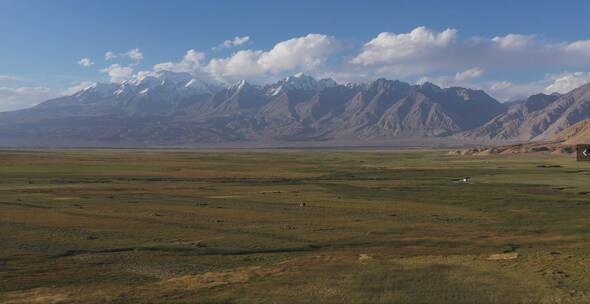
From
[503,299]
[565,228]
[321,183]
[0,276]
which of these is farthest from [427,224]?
[321,183]

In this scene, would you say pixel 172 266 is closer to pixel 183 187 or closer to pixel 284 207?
pixel 284 207

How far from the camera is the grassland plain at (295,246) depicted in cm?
2653

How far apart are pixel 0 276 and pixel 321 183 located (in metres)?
66.3

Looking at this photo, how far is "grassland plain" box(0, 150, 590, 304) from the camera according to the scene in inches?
1045

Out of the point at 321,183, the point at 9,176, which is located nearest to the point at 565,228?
the point at 321,183

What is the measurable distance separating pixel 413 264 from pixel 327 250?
6525mm

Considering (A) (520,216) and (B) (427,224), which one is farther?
(A) (520,216)

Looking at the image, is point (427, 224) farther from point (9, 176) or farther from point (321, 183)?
point (9, 176)

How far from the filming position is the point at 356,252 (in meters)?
36.1

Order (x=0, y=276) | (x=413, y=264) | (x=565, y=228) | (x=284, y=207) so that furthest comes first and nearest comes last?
(x=284, y=207), (x=565, y=228), (x=413, y=264), (x=0, y=276)

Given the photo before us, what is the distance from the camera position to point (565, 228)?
149 ft

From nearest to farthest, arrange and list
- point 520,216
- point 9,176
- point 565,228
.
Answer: point 565,228, point 520,216, point 9,176

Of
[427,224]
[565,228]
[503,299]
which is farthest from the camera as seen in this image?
[427,224]

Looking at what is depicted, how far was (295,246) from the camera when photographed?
38219 mm
